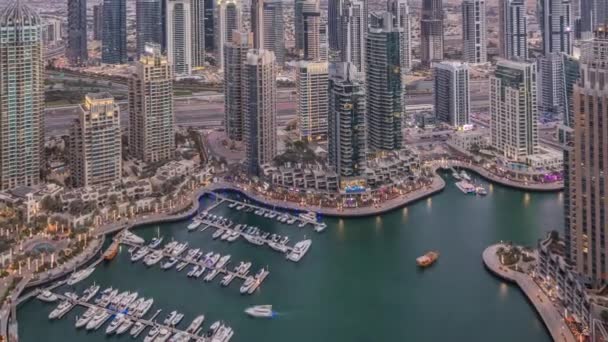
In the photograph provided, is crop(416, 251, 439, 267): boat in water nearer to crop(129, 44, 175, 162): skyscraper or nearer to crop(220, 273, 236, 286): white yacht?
crop(220, 273, 236, 286): white yacht

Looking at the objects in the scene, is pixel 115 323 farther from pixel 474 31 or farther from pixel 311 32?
pixel 474 31

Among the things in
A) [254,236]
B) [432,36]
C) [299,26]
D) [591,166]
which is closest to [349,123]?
[254,236]

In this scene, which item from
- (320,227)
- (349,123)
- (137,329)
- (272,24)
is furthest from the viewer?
(272,24)

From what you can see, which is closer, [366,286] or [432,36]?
[366,286]

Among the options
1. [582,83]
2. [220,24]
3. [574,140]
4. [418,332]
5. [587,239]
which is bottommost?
[418,332]

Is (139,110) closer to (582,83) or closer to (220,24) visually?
(582,83)

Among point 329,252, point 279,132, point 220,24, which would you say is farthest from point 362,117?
point 220,24
